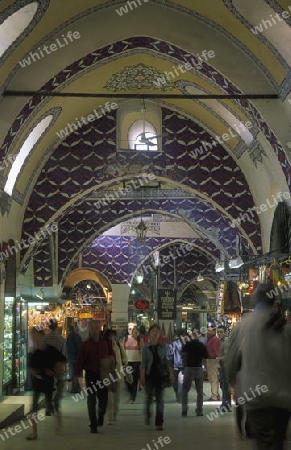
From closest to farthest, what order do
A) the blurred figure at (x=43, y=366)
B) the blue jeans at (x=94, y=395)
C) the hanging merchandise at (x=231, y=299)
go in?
the blurred figure at (x=43, y=366) → the blue jeans at (x=94, y=395) → the hanging merchandise at (x=231, y=299)

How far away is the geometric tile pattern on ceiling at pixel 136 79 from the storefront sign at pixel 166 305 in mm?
5434

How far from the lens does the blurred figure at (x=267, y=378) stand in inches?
155

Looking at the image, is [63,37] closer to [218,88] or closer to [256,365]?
[218,88]

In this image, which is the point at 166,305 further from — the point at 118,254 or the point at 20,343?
the point at 118,254

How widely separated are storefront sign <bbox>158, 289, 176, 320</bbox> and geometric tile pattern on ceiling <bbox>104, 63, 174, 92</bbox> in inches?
214

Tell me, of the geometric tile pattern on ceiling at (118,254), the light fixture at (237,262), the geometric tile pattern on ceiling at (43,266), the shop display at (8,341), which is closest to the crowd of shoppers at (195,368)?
the shop display at (8,341)

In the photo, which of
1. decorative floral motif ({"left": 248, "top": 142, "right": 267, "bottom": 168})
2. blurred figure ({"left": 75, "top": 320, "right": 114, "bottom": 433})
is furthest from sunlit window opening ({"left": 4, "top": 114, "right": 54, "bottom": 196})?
blurred figure ({"left": 75, "top": 320, "right": 114, "bottom": 433})

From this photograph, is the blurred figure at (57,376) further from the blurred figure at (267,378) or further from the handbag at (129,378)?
the blurred figure at (267,378)

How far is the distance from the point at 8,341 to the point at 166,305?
4372mm

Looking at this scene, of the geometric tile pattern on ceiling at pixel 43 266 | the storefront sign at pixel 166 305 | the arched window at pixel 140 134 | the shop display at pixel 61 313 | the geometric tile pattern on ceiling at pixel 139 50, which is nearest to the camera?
the geometric tile pattern on ceiling at pixel 139 50

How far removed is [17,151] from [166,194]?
237 inches

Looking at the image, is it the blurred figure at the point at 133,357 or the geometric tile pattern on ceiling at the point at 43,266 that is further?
the geometric tile pattern on ceiling at the point at 43,266

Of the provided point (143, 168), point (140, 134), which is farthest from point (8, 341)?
point (140, 134)

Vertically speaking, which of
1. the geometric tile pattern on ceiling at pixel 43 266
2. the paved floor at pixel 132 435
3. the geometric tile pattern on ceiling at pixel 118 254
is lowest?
the paved floor at pixel 132 435
